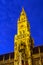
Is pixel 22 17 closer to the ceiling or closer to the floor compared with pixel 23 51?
closer to the ceiling

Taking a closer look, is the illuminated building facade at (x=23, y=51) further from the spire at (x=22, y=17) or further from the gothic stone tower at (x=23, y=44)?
→ the spire at (x=22, y=17)

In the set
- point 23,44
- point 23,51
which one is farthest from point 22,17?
point 23,51

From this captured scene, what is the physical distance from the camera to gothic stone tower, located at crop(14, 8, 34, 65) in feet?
307

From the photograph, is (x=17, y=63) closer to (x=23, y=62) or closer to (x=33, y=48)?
(x=23, y=62)

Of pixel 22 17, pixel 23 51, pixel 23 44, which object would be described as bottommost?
pixel 23 51

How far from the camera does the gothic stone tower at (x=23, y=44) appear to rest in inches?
3688

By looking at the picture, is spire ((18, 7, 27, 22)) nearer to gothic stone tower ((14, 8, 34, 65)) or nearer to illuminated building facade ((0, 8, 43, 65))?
gothic stone tower ((14, 8, 34, 65))

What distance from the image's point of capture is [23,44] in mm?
98125

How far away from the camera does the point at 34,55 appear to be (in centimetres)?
9362

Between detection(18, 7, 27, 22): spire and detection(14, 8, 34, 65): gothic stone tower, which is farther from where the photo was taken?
detection(18, 7, 27, 22): spire

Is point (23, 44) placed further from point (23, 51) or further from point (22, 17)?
point (22, 17)

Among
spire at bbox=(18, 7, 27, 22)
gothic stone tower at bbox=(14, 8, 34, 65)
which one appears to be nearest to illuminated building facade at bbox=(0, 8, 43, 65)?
gothic stone tower at bbox=(14, 8, 34, 65)

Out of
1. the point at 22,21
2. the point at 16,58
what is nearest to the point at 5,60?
the point at 16,58

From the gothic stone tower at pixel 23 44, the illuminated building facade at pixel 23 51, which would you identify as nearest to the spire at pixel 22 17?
the gothic stone tower at pixel 23 44
